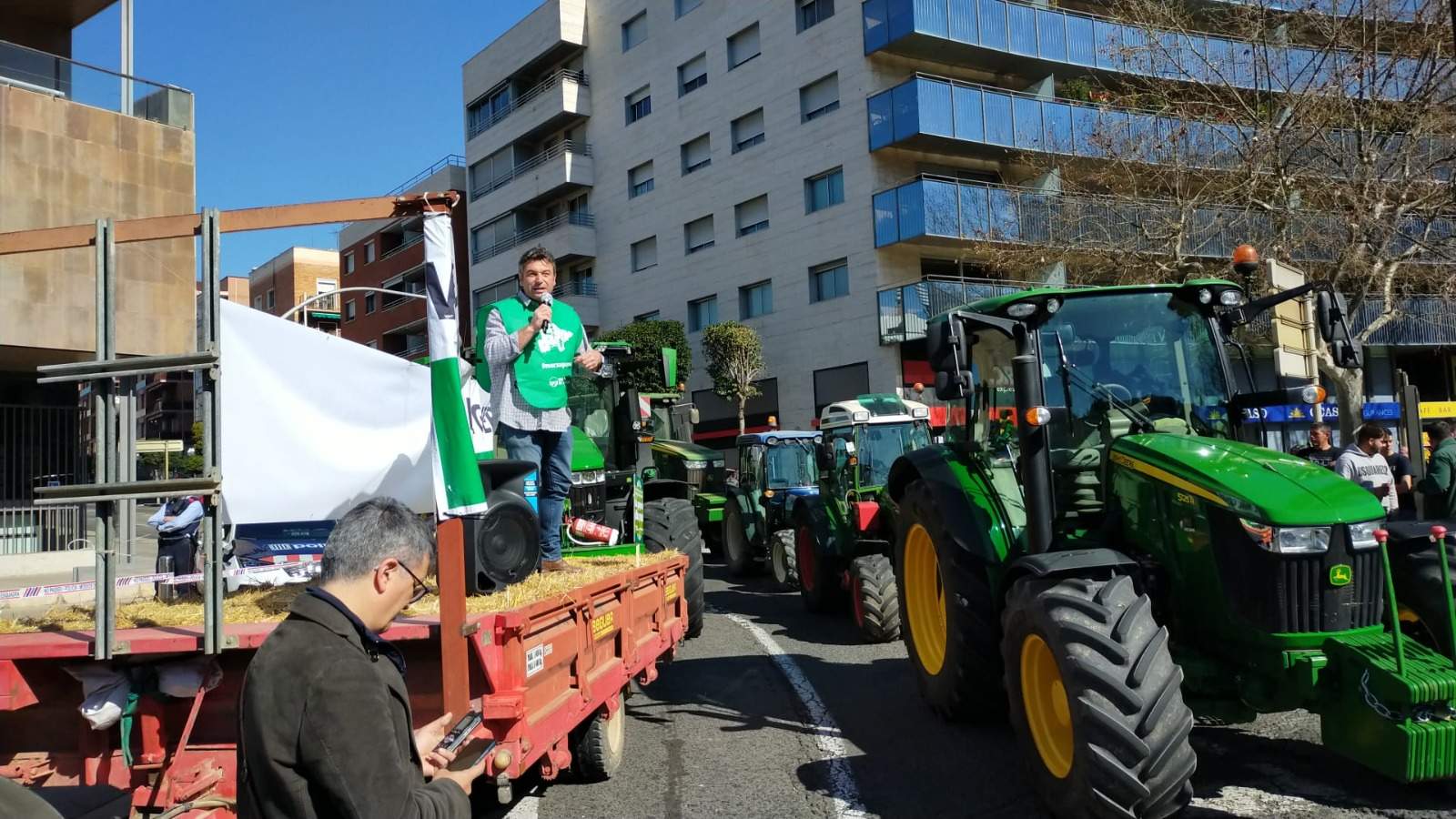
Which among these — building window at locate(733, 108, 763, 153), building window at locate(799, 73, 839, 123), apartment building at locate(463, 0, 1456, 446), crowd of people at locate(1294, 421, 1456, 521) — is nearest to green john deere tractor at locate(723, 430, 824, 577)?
crowd of people at locate(1294, 421, 1456, 521)

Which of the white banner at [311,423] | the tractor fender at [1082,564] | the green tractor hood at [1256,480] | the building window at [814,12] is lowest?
the tractor fender at [1082,564]

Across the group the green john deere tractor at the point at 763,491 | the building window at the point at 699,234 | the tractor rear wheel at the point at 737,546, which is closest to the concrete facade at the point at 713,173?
the building window at the point at 699,234

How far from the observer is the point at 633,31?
33.8 meters

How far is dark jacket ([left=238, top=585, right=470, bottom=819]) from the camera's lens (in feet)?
6.33

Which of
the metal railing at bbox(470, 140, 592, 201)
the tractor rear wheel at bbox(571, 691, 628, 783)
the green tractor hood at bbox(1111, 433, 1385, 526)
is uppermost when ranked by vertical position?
the metal railing at bbox(470, 140, 592, 201)

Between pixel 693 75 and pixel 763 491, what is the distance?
20.7m

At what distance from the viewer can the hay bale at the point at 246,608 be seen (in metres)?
3.94

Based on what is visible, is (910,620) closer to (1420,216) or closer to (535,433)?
(535,433)

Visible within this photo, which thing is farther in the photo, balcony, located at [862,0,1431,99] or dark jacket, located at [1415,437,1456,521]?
balcony, located at [862,0,1431,99]

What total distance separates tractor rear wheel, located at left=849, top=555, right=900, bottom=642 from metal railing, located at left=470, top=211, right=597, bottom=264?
2800 cm

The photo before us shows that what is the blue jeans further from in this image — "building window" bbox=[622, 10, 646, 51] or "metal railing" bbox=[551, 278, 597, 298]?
"building window" bbox=[622, 10, 646, 51]

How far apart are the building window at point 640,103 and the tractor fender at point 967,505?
2857 cm

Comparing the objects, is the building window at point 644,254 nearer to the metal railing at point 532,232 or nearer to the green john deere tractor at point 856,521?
the metal railing at point 532,232

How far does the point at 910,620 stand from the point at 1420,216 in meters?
12.3
